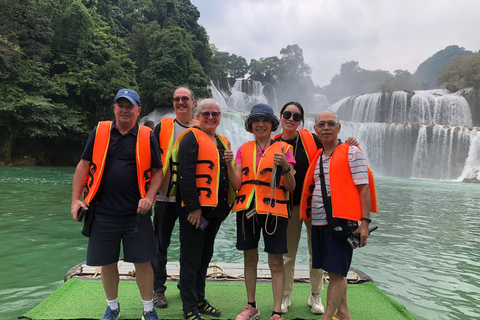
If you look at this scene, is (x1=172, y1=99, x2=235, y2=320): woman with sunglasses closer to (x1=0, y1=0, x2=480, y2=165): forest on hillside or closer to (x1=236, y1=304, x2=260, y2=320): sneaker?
(x1=236, y1=304, x2=260, y2=320): sneaker

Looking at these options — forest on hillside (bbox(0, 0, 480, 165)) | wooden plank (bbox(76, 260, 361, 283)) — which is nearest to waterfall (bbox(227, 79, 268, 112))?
forest on hillside (bbox(0, 0, 480, 165))

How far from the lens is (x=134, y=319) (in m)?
2.43

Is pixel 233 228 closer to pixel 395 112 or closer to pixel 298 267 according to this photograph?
pixel 298 267

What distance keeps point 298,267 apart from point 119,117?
2.82m

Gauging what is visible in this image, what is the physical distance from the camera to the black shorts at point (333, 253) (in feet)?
7.29

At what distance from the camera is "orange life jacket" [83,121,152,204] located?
2176 mm

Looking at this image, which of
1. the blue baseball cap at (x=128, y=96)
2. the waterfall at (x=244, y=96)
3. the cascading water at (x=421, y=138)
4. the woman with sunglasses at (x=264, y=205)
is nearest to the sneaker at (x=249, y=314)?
the woman with sunglasses at (x=264, y=205)

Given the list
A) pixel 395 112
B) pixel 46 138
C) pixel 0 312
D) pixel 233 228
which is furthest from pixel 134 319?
pixel 395 112

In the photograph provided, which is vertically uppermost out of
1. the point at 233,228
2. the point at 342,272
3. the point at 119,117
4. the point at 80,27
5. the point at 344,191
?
the point at 80,27

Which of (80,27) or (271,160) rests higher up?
(80,27)

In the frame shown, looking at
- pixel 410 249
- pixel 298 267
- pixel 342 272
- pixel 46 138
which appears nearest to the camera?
pixel 342 272

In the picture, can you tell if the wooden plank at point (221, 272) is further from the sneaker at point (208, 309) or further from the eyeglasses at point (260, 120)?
the eyeglasses at point (260, 120)

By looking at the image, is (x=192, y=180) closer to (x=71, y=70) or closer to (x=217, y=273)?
(x=217, y=273)

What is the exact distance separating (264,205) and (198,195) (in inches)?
21.8
